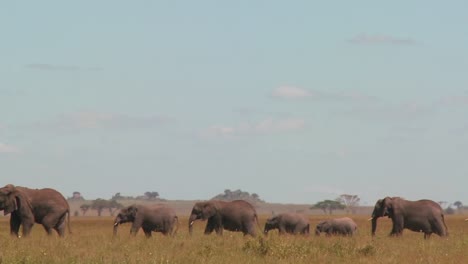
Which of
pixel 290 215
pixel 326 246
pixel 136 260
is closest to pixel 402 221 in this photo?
pixel 290 215

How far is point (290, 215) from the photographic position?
1537 inches

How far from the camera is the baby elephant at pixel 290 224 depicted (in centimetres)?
3856

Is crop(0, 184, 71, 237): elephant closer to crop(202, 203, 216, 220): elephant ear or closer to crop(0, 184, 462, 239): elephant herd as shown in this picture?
crop(0, 184, 462, 239): elephant herd

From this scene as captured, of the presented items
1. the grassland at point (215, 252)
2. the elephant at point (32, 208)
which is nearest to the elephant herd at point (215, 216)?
the elephant at point (32, 208)

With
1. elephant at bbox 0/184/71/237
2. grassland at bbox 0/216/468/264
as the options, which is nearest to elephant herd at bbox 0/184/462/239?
elephant at bbox 0/184/71/237

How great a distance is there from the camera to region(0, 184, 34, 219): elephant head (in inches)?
1155

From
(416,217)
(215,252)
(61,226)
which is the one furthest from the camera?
(416,217)

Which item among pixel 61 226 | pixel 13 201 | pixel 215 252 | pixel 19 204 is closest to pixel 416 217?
pixel 61 226

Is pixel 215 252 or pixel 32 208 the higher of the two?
pixel 32 208

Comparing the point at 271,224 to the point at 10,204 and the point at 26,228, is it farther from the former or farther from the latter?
the point at 10,204

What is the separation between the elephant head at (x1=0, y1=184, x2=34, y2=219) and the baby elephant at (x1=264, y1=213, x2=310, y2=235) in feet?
39.1

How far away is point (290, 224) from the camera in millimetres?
38750

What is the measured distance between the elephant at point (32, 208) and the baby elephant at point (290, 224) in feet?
33.7

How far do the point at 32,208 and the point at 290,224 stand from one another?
487 inches
